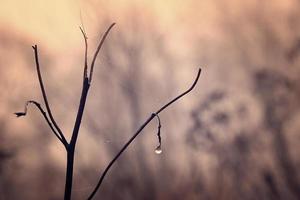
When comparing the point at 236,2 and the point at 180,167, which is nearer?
the point at 180,167

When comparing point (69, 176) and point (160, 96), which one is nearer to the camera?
point (69, 176)

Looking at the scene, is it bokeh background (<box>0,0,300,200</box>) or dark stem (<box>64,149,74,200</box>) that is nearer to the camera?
dark stem (<box>64,149,74,200</box>)

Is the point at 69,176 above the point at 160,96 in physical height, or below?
below

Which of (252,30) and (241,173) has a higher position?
(252,30)

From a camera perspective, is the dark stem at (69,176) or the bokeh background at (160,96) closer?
the dark stem at (69,176)

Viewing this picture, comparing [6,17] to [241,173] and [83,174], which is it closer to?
[83,174]

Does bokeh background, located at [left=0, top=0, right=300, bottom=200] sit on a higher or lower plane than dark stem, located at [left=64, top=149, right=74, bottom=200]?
higher

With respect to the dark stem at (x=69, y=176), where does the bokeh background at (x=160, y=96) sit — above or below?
above

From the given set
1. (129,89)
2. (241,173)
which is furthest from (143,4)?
(241,173)
